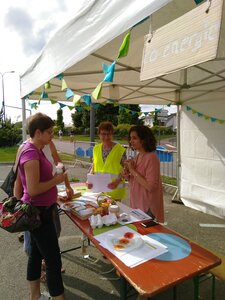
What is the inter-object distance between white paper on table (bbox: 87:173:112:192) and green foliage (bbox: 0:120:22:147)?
20429 millimetres

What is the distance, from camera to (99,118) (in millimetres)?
33156

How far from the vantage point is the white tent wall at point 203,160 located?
4656mm

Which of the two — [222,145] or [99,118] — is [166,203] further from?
[99,118]

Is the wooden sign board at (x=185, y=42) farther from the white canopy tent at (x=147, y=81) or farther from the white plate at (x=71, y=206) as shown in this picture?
the white plate at (x=71, y=206)

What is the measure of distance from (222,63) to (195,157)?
7.03 feet

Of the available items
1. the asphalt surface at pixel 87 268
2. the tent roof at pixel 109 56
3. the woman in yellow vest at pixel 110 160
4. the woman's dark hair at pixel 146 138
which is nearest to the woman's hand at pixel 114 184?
the woman in yellow vest at pixel 110 160

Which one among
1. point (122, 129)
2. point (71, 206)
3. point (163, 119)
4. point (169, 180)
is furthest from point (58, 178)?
point (122, 129)

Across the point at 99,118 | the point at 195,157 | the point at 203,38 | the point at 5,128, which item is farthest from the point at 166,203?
the point at 99,118

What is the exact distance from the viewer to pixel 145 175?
100 inches

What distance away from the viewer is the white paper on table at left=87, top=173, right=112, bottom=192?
283 cm

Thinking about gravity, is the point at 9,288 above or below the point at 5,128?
below

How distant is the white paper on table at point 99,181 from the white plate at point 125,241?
918mm

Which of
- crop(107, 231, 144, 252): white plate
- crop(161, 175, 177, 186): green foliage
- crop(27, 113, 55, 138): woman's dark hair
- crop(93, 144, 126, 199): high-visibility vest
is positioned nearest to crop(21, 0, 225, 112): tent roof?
crop(27, 113, 55, 138): woman's dark hair

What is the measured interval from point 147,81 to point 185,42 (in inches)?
111
